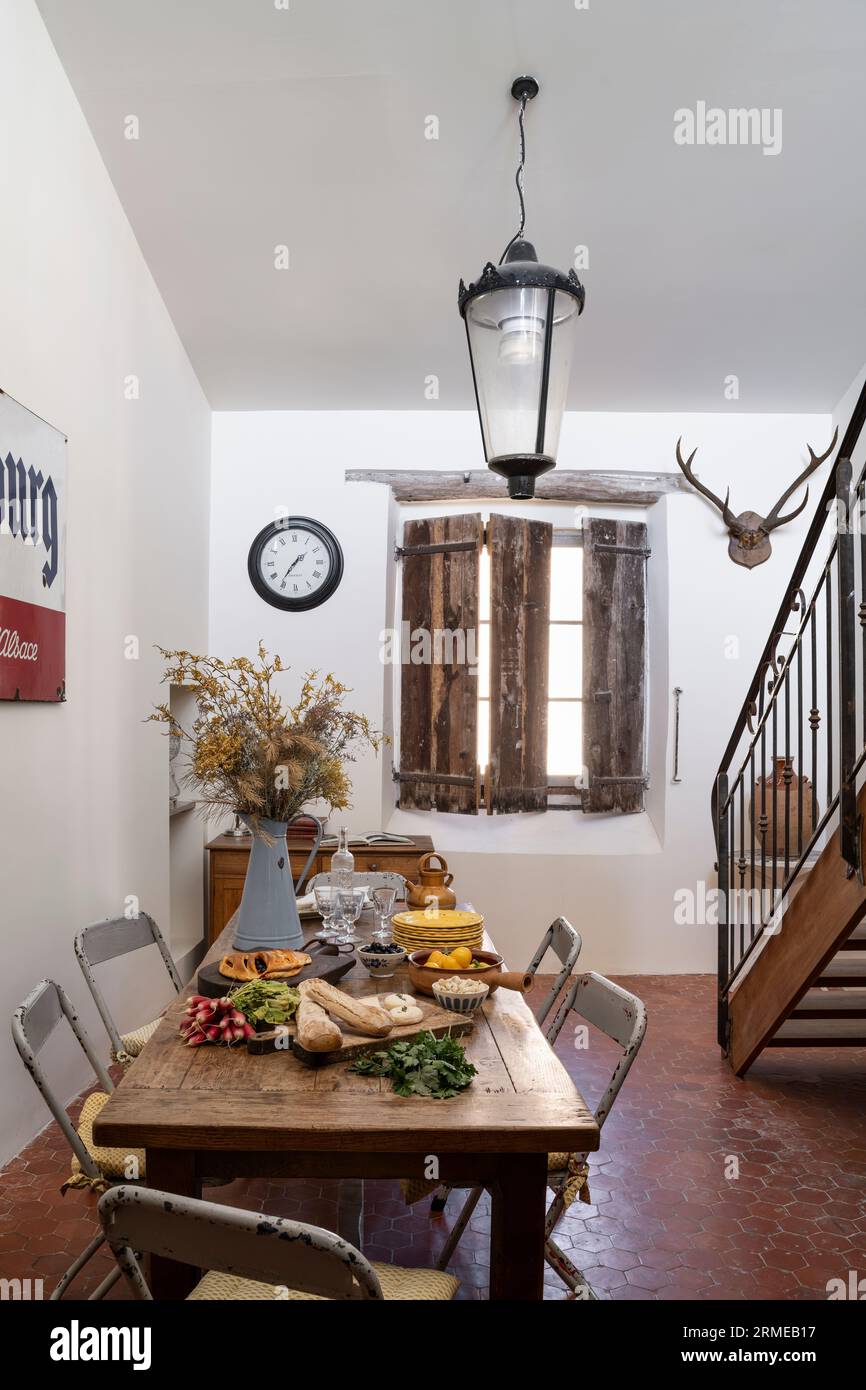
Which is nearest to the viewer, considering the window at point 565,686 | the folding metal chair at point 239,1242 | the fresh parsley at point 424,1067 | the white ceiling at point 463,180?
the folding metal chair at point 239,1242

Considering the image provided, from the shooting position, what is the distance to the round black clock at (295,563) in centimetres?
566

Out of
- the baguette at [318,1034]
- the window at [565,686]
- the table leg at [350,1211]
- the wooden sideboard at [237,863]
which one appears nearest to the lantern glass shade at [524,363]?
the baguette at [318,1034]

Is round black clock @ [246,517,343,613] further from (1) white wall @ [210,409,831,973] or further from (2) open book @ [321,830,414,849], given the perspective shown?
(2) open book @ [321,830,414,849]

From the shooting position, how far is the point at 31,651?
3.14m

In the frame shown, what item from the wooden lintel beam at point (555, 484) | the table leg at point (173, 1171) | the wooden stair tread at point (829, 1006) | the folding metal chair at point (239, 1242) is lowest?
the wooden stair tread at point (829, 1006)

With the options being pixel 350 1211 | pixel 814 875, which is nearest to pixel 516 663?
pixel 814 875

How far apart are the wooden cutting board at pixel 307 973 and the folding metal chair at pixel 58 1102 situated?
0.30 meters

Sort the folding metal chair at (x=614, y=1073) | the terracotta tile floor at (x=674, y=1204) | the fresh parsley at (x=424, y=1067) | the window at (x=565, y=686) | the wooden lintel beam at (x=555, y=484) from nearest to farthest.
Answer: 1. the fresh parsley at (x=424, y=1067)
2. the folding metal chair at (x=614, y=1073)
3. the terracotta tile floor at (x=674, y=1204)
4. the wooden lintel beam at (x=555, y=484)
5. the window at (x=565, y=686)

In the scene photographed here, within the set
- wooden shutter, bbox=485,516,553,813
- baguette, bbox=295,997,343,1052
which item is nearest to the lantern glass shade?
baguette, bbox=295,997,343,1052

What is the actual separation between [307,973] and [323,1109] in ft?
2.15

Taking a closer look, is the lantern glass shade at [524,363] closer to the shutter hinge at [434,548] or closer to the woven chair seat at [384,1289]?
the woven chair seat at [384,1289]

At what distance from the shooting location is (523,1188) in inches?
67.7

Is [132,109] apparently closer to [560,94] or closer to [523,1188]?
[560,94]

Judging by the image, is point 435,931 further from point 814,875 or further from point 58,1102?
point 814,875
